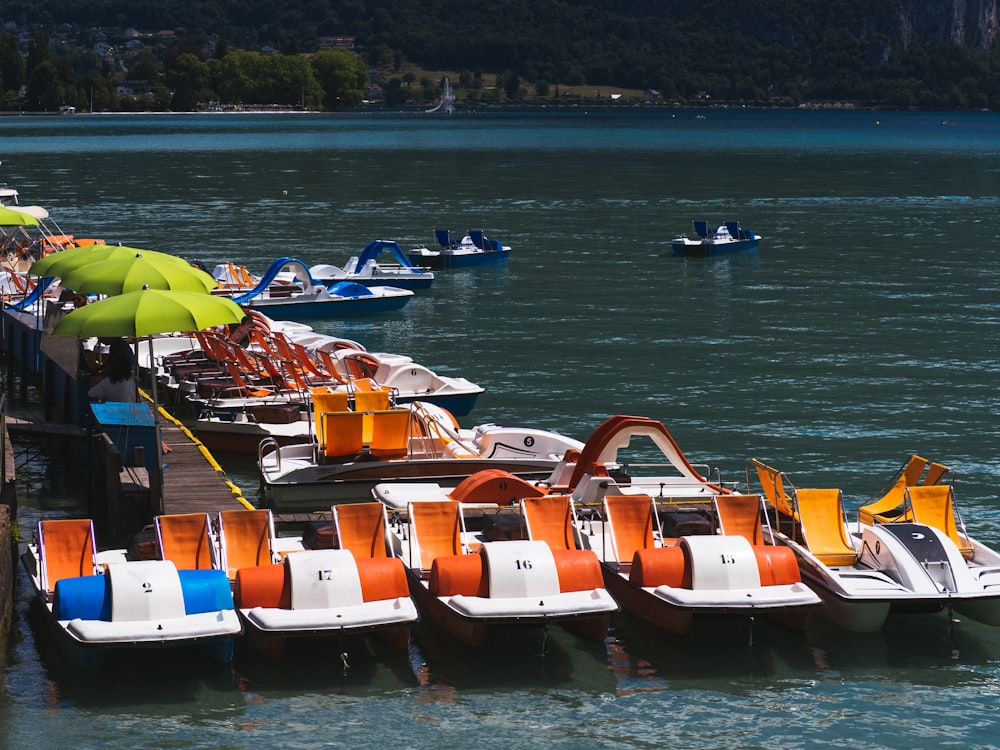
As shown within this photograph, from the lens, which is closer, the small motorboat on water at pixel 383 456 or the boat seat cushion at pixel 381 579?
the boat seat cushion at pixel 381 579

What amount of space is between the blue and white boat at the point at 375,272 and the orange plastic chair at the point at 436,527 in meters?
31.2

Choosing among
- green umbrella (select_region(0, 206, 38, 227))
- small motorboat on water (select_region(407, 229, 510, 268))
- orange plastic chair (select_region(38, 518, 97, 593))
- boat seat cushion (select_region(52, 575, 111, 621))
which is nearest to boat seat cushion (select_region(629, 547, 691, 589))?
boat seat cushion (select_region(52, 575, 111, 621))

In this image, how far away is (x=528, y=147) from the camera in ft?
598

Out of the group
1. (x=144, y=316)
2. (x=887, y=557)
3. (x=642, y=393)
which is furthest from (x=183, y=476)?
(x=642, y=393)

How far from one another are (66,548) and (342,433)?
6782 mm

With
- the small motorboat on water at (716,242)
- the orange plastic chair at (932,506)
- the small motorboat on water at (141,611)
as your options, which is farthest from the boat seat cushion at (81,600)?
the small motorboat on water at (716,242)

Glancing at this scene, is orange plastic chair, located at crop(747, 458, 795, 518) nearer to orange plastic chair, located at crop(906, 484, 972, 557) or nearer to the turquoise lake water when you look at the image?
orange plastic chair, located at crop(906, 484, 972, 557)

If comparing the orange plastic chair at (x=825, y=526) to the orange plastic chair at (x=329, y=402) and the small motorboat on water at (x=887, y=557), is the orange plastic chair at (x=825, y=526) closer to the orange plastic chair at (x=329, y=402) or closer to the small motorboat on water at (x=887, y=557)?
the small motorboat on water at (x=887, y=557)

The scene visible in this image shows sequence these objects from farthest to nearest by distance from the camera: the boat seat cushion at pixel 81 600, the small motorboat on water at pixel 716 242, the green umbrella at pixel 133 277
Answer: the small motorboat on water at pixel 716 242, the green umbrella at pixel 133 277, the boat seat cushion at pixel 81 600

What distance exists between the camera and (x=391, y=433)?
83.1ft

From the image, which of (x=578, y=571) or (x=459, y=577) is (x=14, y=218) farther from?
(x=578, y=571)

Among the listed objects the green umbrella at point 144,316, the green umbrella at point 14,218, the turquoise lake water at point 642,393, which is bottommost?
the turquoise lake water at point 642,393

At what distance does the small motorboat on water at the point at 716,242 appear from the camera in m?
65.0

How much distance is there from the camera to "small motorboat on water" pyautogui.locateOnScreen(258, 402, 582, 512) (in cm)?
2477
